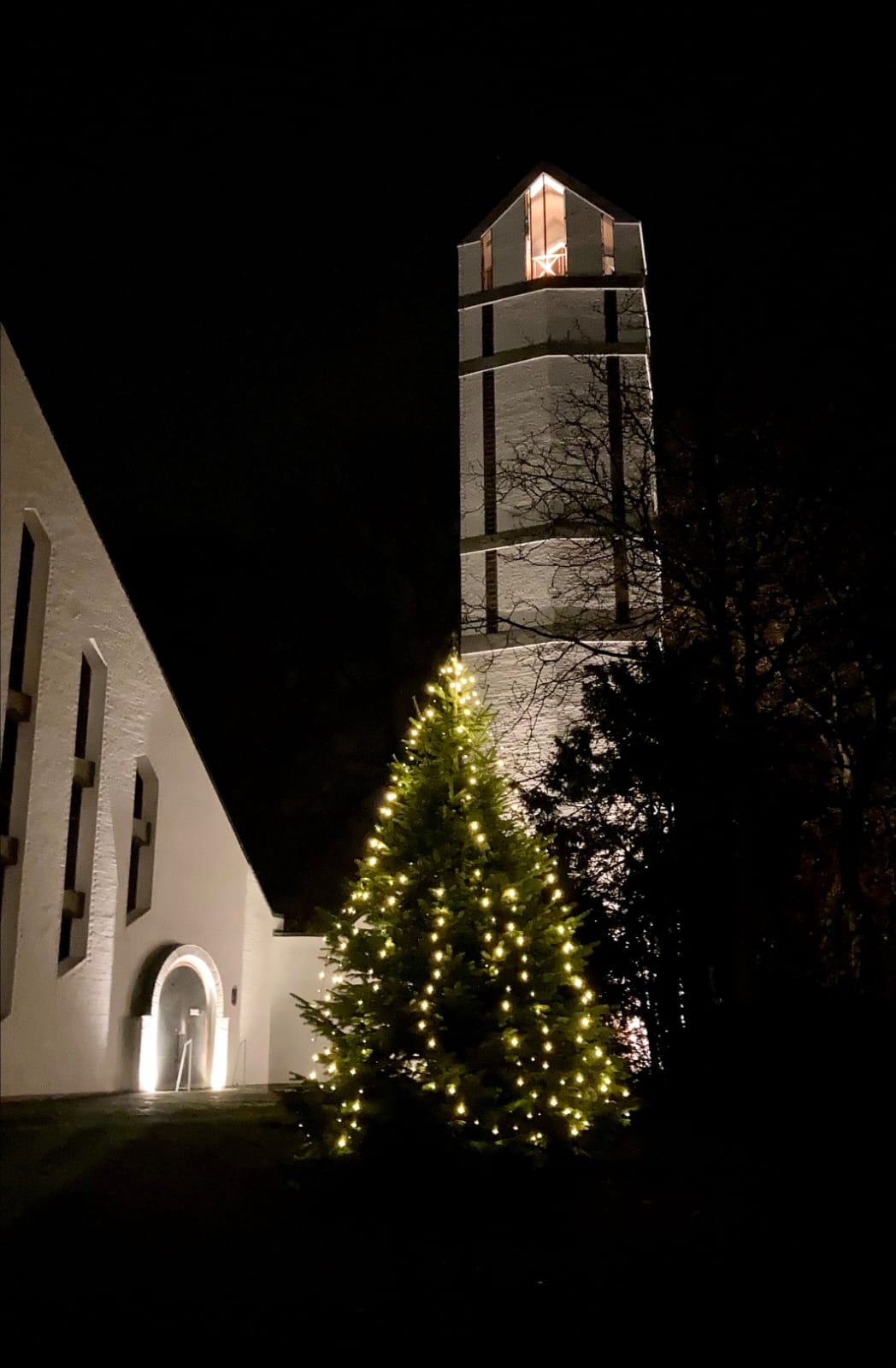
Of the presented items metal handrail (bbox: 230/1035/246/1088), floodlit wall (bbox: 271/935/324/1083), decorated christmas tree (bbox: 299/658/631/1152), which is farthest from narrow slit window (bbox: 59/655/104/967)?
decorated christmas tree (bbox: 299/658/631/1152)

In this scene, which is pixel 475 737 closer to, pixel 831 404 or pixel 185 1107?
pixel 185 1107

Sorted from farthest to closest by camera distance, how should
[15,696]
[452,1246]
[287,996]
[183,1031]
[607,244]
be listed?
[607,244], [287,996], [183,1031], [15,696], [452,1246]

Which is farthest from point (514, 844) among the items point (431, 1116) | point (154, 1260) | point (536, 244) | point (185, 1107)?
point (536, 244)

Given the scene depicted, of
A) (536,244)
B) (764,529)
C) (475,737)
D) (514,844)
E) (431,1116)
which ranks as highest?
(536,244)

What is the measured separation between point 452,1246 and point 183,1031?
1541 centimetres

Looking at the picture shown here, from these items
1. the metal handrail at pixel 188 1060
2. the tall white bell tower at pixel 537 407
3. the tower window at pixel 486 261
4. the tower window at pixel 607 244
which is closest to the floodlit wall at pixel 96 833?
the metal handrail at pixel 188 1060

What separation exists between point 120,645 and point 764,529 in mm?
10711

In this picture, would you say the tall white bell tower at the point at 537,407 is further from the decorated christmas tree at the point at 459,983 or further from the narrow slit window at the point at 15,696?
the decorated christmas tree at the point at 459,983

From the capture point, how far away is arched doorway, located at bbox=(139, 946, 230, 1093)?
20109 millimetres

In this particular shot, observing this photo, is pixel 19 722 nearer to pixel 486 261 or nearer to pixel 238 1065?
pixel 238 1065

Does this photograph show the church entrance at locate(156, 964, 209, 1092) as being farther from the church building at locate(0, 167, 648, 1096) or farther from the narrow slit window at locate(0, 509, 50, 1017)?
the narrow slit window at locate(0, 509, 50, 1017)

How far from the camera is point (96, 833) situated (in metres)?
19.2

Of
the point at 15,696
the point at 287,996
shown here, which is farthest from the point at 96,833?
the point at 287,996

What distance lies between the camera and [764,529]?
14.9 m
